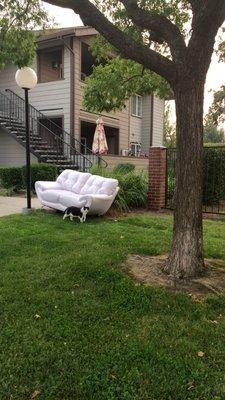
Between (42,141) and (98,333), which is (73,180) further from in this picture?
(42,141)

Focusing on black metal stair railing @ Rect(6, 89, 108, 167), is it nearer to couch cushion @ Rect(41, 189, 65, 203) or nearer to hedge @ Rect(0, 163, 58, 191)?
hedge @ Rect(0, 163, 58, 191)

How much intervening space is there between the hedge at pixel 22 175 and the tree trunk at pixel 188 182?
886 centimetres

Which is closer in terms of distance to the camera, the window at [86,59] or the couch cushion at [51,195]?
the couch cushion at [51,195]

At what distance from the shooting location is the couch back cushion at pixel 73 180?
9.15 metres

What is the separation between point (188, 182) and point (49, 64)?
15.4 meters

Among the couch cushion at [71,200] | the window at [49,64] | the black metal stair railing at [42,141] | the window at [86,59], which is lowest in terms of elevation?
the couch cushion at [71,200]

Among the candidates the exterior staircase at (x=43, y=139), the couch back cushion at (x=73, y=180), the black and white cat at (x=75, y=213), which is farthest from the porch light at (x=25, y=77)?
the exterior staircase at (x=43, y=139)

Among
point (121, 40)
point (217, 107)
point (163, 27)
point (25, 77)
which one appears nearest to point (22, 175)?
point (25, 77)

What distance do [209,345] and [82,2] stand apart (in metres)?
3.74

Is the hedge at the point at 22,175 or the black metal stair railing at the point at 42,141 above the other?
the black metal stair railing at the point at 42,141

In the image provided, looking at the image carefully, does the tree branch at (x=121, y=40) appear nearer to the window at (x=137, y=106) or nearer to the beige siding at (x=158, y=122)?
the window at (x=137, y=106)

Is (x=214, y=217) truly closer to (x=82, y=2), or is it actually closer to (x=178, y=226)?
(x=178, y=226)

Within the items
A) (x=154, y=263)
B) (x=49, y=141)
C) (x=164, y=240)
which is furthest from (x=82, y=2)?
(x=49, y=141)

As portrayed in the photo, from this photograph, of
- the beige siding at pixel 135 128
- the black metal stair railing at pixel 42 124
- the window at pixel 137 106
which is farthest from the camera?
the window at pixel 137 106
